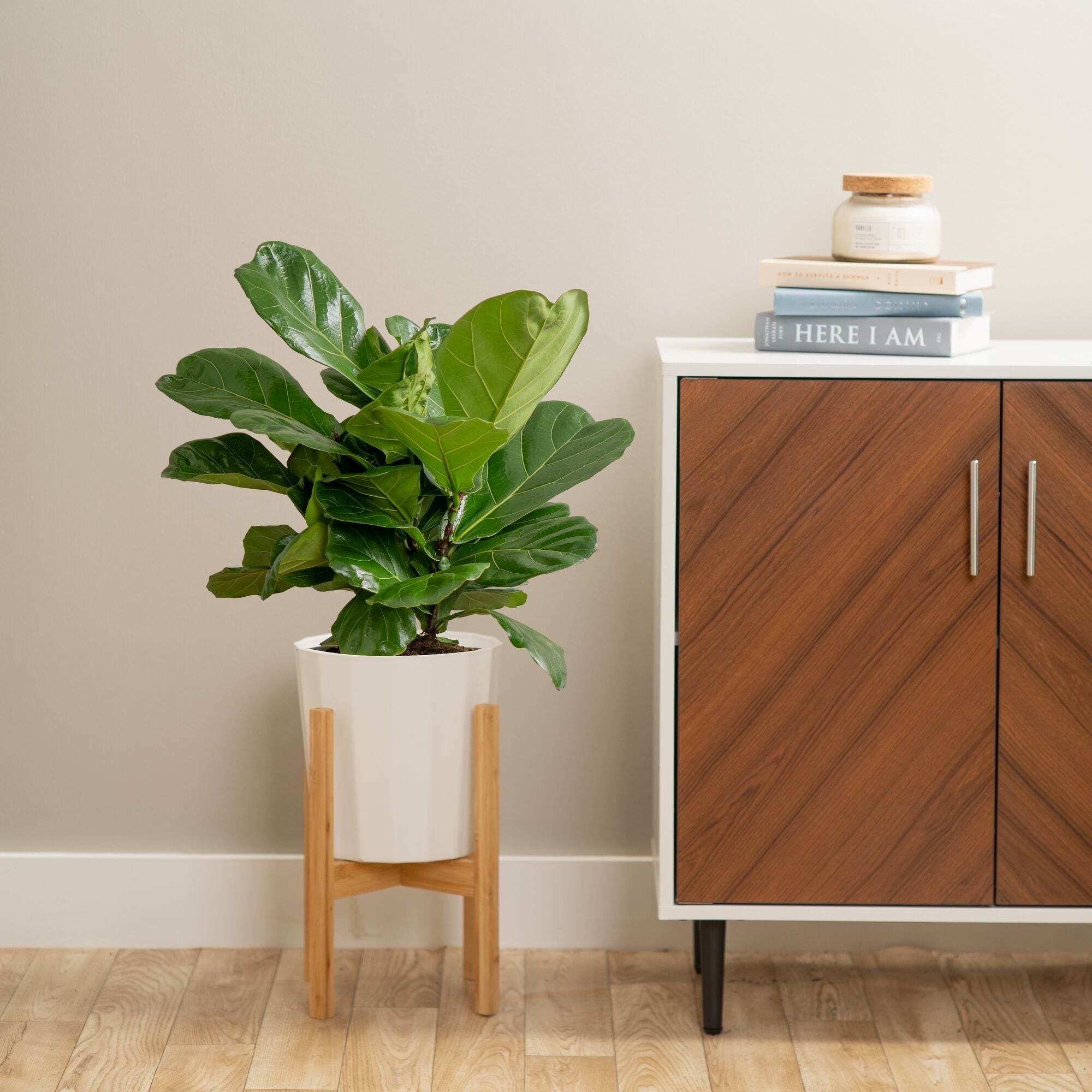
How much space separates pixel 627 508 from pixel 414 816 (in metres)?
0.68

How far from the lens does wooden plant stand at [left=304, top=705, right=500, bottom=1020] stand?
2125 millimetres

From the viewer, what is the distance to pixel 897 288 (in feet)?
6.66

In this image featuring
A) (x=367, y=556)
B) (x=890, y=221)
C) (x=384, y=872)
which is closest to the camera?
(x=367, y=556)

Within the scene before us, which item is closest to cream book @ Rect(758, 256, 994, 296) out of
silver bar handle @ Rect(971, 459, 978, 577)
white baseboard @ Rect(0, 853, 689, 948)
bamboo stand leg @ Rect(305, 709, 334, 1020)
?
silver bar handle @ Rect(971, 459, 978, 577)

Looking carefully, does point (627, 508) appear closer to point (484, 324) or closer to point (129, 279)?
point (484, 324)

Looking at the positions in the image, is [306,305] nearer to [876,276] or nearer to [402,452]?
[402,452]

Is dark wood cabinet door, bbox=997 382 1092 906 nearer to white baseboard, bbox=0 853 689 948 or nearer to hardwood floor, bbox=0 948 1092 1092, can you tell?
hardwood floor, bbox=0 948 1092 1092

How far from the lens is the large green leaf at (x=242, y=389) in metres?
A: 1.93

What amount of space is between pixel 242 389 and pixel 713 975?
1.17 m

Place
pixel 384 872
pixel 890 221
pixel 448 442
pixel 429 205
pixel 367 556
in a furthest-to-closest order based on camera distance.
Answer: pixel 429 205, pixel 384 872, pixel 890 221, pixel 367 556, pixel 448 442

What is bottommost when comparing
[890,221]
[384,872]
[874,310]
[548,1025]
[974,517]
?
[548,1025]

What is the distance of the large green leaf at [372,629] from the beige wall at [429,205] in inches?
18.0

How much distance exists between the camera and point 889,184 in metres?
2.06

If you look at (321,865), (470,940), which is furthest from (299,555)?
(470,940)
